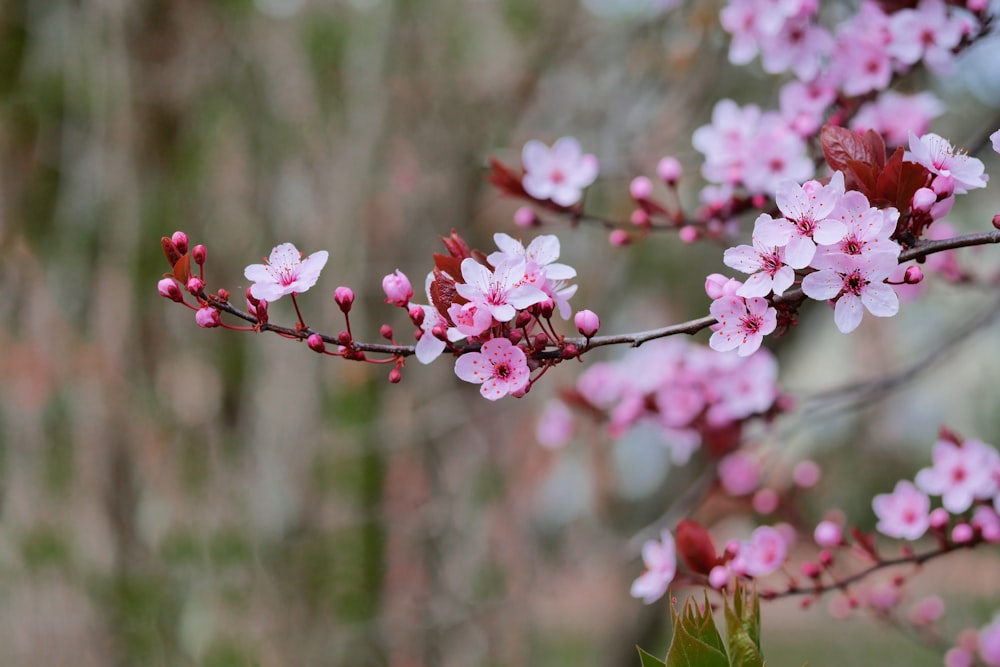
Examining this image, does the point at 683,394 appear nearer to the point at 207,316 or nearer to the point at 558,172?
the point at 558,172

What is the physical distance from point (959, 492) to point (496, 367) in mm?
676

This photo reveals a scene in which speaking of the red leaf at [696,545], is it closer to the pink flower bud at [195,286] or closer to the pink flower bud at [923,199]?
the pink flower bud at [923,199]

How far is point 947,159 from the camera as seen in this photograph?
2.33 feet

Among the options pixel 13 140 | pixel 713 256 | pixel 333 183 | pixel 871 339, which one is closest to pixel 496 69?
pixel 333 183

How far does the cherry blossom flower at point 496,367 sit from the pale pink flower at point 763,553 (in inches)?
17.0

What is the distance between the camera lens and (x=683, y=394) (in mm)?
1476

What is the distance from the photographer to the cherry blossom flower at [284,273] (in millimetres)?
706

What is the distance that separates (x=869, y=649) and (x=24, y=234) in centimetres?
394

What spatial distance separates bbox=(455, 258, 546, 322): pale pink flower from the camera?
26.5 inches

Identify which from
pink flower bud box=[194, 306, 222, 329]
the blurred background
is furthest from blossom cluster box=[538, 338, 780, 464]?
pink flower bud box=[194, 306, 222, 329]

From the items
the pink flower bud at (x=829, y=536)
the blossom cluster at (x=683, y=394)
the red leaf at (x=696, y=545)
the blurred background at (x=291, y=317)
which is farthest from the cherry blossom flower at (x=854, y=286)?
the blurred background at (x=291, y=317)

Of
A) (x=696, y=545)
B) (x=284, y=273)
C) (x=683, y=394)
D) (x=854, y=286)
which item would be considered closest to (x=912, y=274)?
(x=854, y=286)

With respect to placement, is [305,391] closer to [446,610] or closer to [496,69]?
[446,610]

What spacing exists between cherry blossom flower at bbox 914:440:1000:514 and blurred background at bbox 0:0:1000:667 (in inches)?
42.3
